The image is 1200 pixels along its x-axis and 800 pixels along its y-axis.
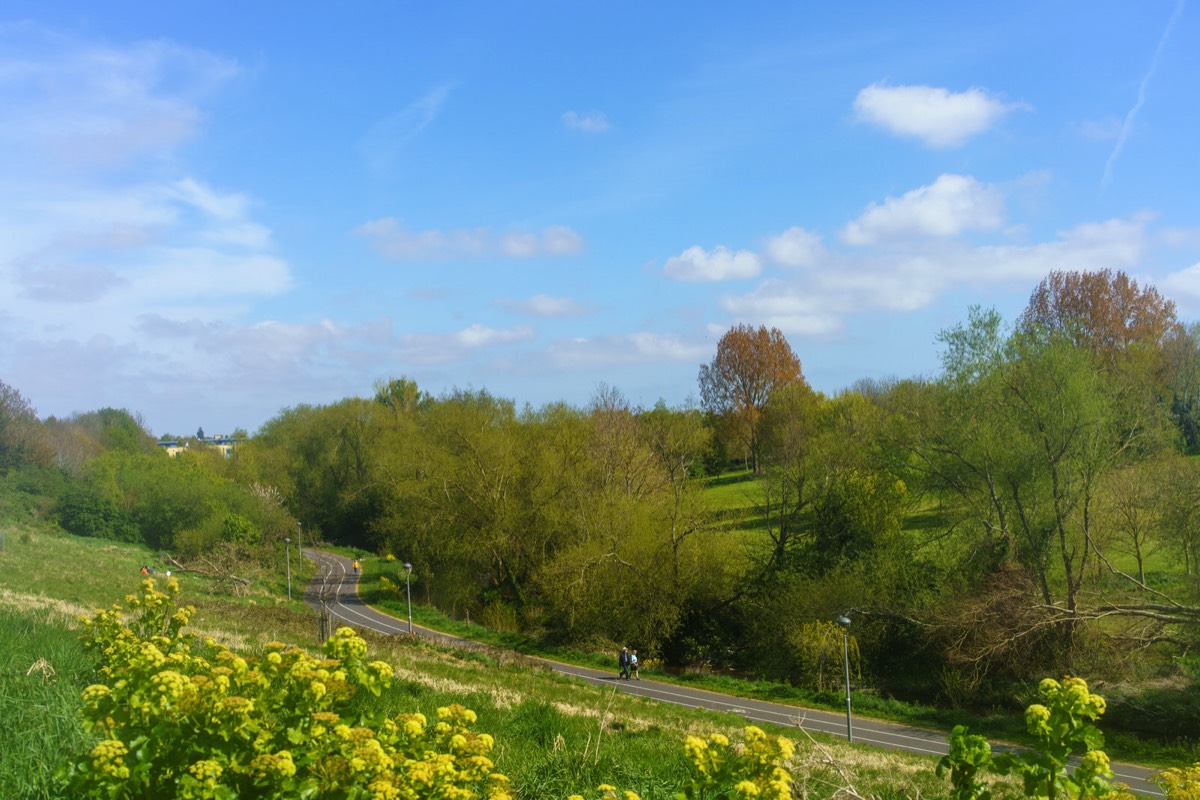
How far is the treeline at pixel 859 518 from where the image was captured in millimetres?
27188

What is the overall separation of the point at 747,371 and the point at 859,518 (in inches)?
1450


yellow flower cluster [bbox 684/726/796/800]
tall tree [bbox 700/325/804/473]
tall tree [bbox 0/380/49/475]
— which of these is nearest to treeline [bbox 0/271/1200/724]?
tall tree [bbox 0/380/49/475]

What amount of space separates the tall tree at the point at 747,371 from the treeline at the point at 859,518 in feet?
36.7

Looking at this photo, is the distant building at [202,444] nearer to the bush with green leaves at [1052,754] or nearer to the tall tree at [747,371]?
the tall tree at [747,371]

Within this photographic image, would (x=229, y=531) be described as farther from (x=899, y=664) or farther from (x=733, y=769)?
(x=733, y=769)

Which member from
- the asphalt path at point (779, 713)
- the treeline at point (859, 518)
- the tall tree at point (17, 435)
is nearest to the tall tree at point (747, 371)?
the treeline at point (859, 518)

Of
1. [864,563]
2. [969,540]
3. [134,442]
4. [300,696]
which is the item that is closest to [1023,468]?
[969,540]

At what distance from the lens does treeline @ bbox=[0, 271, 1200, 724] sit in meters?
Result: 27.2

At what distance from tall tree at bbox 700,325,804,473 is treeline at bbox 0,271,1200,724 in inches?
440

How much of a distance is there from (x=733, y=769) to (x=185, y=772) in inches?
93.7

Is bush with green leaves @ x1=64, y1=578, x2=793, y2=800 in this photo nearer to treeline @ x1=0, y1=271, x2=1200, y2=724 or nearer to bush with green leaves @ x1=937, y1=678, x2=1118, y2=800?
bush with green leaves @ x1=937, y1=678, x2=1118, y2=800

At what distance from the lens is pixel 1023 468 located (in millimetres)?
28297

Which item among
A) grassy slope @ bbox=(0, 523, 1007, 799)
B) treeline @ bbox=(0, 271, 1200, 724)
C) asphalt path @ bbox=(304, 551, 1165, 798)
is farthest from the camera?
treeline @ bbox=(0, 271, 1200, 724)

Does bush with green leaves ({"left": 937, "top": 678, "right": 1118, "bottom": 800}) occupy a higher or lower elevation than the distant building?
lower
